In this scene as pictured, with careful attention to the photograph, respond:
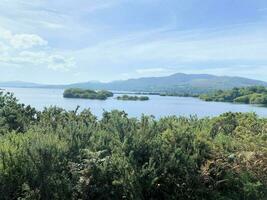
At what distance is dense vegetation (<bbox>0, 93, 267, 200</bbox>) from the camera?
176 inches

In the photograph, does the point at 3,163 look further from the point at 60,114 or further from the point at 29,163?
the point at 60,114

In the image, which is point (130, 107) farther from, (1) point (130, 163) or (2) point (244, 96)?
(2) point (244, 96)

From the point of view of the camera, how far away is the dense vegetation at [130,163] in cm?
446

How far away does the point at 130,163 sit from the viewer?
4.78m

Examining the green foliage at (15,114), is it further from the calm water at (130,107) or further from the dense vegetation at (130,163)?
the dense vegetation at (130,163)

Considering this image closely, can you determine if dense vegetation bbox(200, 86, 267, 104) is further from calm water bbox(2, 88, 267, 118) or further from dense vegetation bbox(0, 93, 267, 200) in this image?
dense vegetation bbox(0, 93, 267, 200)

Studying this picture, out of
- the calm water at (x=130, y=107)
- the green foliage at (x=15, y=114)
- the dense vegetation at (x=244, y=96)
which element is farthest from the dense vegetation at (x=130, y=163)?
the dense vegetation at (x=244, y=96)

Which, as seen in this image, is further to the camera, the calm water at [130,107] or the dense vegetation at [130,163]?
the calm water at [130,107]

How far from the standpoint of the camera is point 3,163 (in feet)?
14.6

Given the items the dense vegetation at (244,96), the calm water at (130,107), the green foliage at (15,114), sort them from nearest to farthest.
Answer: the green foliage at (15,114)
the calm water at (130,107)
the dense vegetation at (244,96)

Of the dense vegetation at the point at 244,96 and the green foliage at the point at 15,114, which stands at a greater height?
the green foliage at the point at 15,114

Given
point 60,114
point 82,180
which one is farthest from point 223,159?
point 60,114

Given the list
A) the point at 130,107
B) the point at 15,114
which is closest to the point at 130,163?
the point at 15,114

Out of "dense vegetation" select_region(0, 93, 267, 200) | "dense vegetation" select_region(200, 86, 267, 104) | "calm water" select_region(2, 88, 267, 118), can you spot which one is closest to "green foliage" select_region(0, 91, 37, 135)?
"calm water" select_region(2, 88, 267, 118)
